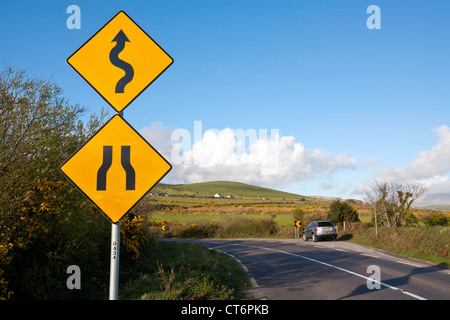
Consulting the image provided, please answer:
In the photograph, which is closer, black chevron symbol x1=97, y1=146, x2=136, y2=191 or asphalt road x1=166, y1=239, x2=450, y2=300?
black chevron symbol x1=97, y1=146, x2=136, y2=191

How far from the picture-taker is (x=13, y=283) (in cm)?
741

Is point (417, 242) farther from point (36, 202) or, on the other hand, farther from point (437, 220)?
point (36, 202)

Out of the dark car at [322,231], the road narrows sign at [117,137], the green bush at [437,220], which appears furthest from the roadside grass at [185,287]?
the green bush at [437,220]

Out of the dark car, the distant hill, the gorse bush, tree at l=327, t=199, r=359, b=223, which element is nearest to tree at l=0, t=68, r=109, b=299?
the gorse bush

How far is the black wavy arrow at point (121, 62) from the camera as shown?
3961 millimetres

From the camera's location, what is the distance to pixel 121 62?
404 cm

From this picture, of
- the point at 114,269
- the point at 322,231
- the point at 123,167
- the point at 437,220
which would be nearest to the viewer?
the point at 114,269

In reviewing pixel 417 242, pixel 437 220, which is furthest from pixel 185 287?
pixel 437 220

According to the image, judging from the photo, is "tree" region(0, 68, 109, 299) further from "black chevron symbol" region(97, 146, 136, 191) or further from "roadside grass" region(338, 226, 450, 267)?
"roadside grass" region(338, 226, 450, 267)

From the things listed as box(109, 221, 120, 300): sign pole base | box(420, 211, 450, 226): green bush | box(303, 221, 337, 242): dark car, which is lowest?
box(303, 221, 337, 242): dark car

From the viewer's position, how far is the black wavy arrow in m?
3.96

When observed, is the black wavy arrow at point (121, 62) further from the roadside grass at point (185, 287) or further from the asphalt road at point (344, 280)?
the asphalt road at point (344, 280)

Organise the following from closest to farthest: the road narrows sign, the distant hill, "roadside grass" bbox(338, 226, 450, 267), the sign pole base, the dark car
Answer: the sign pole base < the road narrows sign < "roadside grass" bbox(338, 226, 450, 267) < the dark car < the distant hill

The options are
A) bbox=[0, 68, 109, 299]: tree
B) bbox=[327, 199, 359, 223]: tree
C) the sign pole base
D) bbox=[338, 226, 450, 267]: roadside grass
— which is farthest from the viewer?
bbox=[327, 199, 359, 223]: tree
